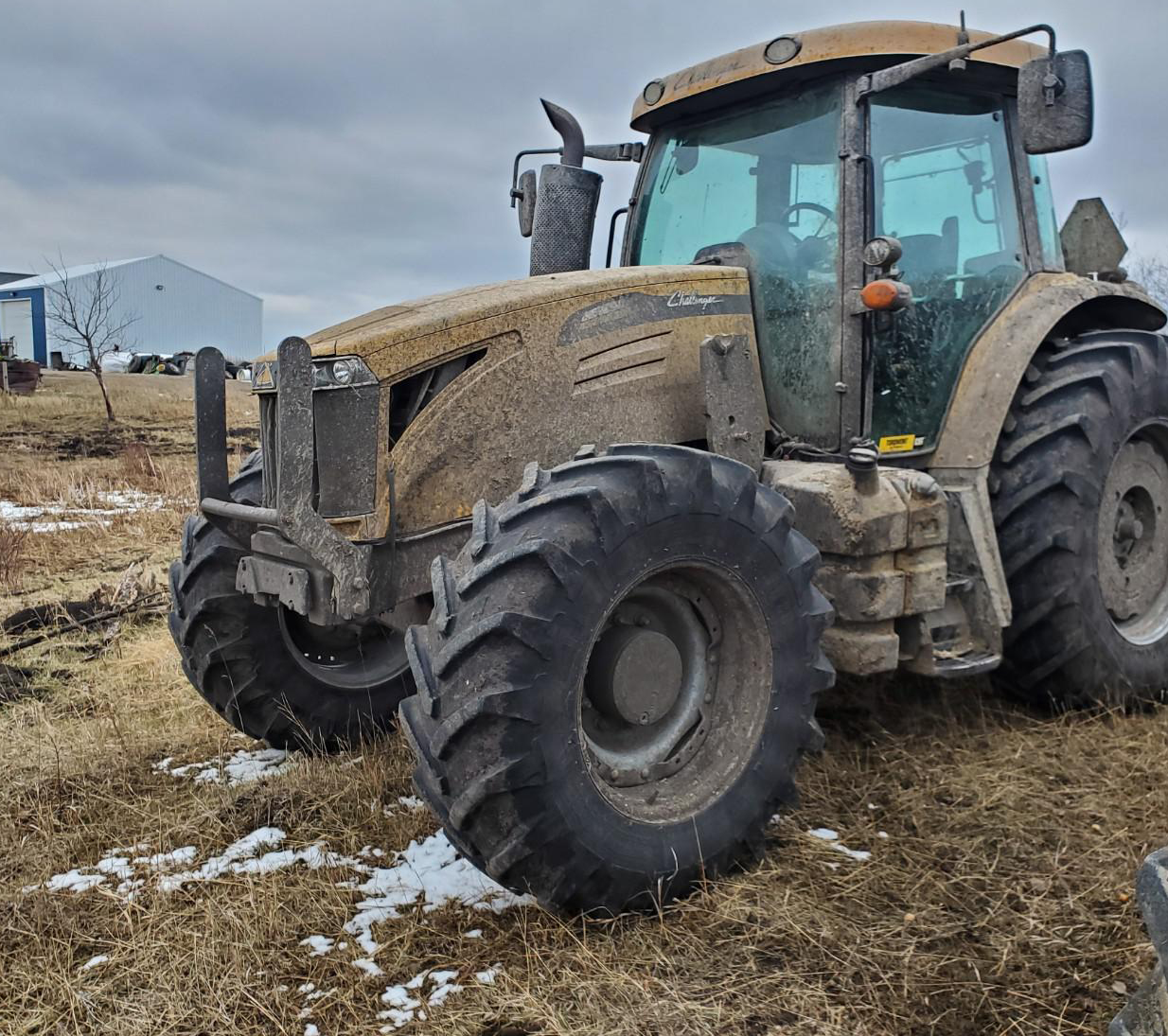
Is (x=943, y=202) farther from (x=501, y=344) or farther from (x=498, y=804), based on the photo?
(x=498, y=804)

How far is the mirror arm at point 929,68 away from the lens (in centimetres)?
361

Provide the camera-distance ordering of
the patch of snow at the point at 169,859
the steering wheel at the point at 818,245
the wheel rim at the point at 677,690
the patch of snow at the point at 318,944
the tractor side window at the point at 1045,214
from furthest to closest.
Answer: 1. the tractor side window at the point at 1045,214
2. the steering wheel at the point at 818,245
3. the patch of snow at the point at 169,859
4. the wheel rim at the point at 677,690
5. the patch of snow at the point at 318,944

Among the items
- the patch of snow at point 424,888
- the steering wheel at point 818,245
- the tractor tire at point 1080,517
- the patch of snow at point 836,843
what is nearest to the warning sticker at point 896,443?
the tractor tire at point 1080,517

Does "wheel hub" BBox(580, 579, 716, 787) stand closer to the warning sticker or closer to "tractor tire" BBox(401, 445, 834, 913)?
"tractor tire" BBox(401, 445, 834, 913)

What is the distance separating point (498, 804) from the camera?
2564mm

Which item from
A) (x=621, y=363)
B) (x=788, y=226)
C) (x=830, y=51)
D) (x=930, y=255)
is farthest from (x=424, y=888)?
(x=830, y=51)

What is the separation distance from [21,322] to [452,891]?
45.4m

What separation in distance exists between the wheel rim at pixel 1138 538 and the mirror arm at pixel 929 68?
1.61 meters

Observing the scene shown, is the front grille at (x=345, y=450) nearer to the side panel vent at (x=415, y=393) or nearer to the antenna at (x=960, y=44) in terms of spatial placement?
the side panel vent at (x=415, y=393)

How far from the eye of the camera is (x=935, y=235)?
14.1ft

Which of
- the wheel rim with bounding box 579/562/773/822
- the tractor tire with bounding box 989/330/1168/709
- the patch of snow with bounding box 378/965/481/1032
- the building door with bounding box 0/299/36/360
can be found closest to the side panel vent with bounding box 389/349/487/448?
the wheel rim with bounding box 579/562/773/822

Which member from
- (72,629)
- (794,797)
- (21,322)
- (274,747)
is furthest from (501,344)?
(21,322)

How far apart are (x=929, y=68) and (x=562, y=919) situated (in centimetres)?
317

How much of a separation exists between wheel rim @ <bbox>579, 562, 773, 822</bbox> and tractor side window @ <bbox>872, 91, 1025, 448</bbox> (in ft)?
4.85
